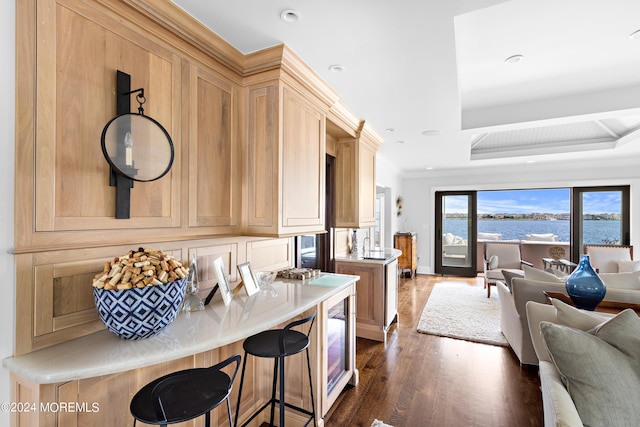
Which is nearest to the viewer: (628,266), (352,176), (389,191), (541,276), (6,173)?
(6,173)

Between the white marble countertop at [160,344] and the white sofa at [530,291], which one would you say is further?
the white sofa at [530,291]

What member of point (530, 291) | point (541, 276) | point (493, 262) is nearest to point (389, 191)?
point (493, 262)

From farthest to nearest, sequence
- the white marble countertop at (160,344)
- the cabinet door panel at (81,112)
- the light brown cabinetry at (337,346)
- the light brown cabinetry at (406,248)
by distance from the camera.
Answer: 1. the light brown cabinetry at (406,248)
2. the light brown cabinetry at (337,346)
3. the cabinet door panel at (81,112)
4. the white marble countertop at (160,344)

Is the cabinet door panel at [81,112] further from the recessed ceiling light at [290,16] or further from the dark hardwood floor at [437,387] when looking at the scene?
the dark hardwood floor at [437,387]

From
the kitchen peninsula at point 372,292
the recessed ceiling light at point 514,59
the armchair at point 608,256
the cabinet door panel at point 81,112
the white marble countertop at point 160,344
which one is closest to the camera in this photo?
the white marble countertop at point 160,344

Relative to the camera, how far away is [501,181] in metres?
6.70

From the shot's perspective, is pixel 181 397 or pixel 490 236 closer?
pixel 181 397

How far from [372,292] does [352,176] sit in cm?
139

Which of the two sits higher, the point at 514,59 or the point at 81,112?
the point at 514,59

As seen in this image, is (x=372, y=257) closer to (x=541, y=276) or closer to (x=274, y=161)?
(x=541, y=276)

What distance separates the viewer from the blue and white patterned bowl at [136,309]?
1.11 metres

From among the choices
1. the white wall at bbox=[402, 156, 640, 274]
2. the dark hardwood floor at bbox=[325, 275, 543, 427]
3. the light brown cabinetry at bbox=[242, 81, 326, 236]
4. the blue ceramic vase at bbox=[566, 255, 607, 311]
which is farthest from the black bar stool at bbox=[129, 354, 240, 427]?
the white wall at bbox=[402, 156, 640, 274]

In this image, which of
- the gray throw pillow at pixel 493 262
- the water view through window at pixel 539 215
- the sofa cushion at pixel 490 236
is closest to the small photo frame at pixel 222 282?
the gray throw pillow at pixel 493 262

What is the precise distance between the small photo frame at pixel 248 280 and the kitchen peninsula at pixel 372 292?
1.77m
